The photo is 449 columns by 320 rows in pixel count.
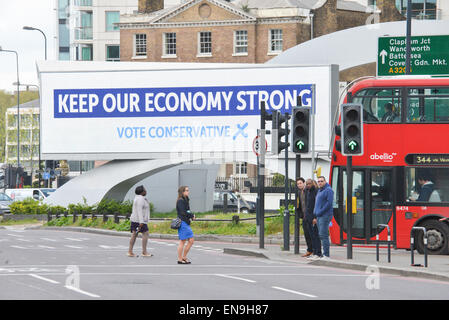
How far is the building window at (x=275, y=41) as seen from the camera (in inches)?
3152

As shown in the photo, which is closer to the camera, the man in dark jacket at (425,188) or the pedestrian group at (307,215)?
the pedestrian group at (307,215)

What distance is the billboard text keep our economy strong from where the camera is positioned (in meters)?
41.7

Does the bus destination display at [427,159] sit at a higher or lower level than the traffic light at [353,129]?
lower

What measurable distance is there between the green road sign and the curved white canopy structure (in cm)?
953

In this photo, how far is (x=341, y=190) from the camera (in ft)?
83.9

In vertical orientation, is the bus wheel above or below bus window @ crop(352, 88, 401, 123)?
below

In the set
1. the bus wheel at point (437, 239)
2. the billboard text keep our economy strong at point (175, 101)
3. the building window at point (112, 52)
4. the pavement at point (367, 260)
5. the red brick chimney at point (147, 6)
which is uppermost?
the red brick chimney at point (147, 6)

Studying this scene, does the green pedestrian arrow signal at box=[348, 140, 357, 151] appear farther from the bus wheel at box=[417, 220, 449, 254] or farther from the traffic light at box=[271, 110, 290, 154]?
the bus wheel at box=[417, 220, 449, 254]

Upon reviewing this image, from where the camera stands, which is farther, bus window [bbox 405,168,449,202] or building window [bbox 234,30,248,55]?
building window [bbox 234,30,248,55]

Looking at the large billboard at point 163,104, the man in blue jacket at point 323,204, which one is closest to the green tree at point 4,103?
the large billboard at point 163,104

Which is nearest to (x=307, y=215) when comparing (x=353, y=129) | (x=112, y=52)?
(x=353, y=129)

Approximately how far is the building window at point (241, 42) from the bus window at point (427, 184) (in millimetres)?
56404

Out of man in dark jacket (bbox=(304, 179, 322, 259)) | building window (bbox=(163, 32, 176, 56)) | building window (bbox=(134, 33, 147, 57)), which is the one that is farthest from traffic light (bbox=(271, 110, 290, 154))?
building window (bbox=(134, 33, 147, 57))

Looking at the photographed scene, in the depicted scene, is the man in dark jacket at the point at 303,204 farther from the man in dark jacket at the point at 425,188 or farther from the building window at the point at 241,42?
the building window at the point at 241,42
